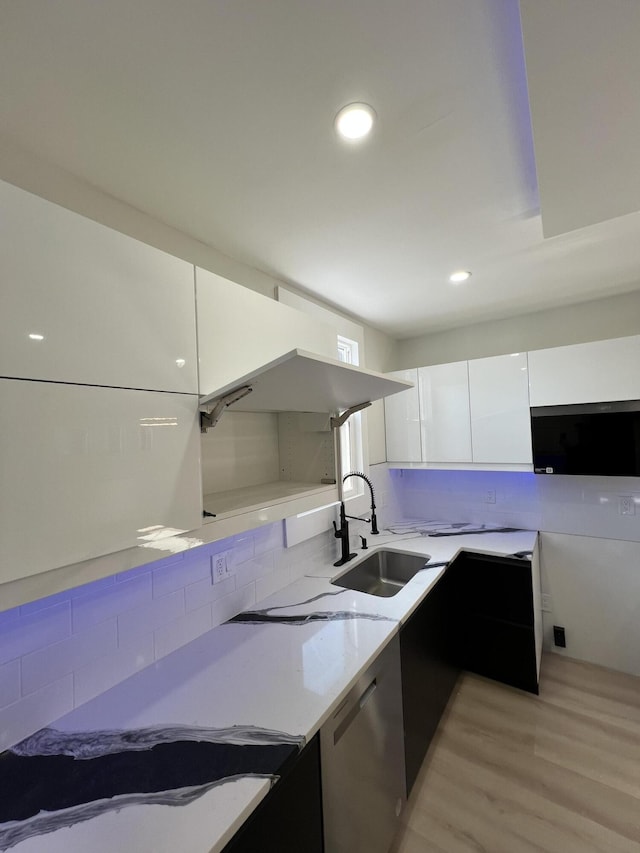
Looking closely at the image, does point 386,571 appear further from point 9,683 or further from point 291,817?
point 9,683

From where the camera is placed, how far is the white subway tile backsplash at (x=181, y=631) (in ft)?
4.05

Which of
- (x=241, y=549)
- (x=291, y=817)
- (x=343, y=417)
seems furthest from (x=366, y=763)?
(x=343, y=417)

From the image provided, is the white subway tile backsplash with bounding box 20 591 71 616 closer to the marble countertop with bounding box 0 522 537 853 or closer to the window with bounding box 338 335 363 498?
the marble countertop with bounding box 0 522 537 853

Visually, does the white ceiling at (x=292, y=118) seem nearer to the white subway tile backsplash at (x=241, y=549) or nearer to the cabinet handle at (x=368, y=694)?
the white subway tile backsplash at (x=241, y=549)

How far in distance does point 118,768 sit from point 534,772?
190 cm

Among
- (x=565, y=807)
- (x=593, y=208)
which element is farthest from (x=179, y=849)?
(x=593, y=208)

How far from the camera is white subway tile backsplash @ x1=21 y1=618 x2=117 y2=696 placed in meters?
0.94

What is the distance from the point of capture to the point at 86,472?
29.3 inches

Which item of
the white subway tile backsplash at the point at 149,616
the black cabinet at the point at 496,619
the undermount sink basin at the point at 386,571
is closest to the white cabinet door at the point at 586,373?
the black cabinet at the point at 496,619

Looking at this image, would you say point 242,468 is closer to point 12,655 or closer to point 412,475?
point 12,655

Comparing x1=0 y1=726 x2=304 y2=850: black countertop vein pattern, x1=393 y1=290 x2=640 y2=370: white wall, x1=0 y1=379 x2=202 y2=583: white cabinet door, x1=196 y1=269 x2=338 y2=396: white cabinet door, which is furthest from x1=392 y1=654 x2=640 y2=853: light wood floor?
x1=393 y1=290 x2=640 y2=370: white wall

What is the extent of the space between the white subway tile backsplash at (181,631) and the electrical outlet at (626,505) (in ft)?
8.38

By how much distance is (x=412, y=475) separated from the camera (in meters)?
3.04

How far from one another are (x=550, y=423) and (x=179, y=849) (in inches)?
92.9
